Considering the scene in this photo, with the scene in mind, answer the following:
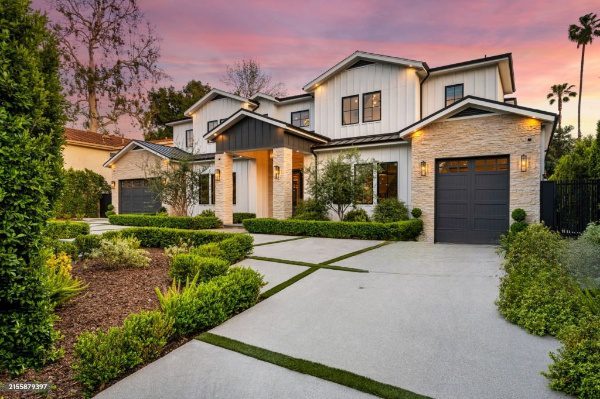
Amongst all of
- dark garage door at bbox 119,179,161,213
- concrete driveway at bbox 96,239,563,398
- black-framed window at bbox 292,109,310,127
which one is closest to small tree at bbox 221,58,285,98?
black-framed window at bbox 292,109,310,127

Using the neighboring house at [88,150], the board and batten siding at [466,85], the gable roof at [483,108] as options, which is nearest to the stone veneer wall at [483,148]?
the gable roof at [483,108]

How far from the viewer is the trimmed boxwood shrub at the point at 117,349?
258 cm

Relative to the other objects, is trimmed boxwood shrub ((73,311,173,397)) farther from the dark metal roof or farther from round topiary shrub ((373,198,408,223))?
the dark metal roof

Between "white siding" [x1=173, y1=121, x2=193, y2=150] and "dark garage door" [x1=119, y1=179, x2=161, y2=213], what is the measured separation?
3.81 m

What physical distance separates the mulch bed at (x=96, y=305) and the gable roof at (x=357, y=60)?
12.0 m

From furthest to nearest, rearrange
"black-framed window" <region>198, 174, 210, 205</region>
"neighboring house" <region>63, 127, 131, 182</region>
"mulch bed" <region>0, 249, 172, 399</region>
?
"neighboring house" <region>63, 127, 131, 182</region> < "black-framed window" <region>198, 174, 210, 205</region> < "mulch bed" <region>0, 249, 172, 399</region>

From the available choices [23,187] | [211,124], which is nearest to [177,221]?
[211,124]

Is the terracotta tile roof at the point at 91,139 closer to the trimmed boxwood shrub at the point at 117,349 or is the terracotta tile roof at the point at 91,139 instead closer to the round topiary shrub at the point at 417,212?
the round topiary shrub at the point at 417,212

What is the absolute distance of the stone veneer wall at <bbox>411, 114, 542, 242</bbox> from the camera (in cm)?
969

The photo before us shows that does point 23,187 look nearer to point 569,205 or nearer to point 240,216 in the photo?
point 569,205

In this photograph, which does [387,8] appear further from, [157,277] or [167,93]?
[167,93]

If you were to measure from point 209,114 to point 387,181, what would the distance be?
495 inches

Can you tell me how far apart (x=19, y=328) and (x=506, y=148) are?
12.0 metres

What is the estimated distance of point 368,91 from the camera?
48.0 feet
